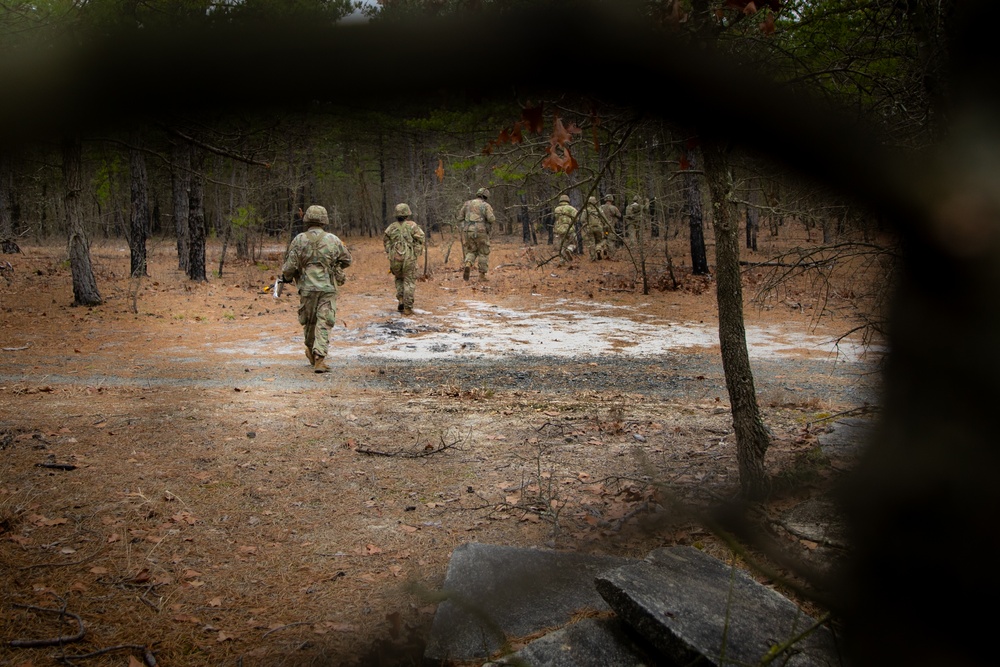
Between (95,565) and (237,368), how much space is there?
646cm

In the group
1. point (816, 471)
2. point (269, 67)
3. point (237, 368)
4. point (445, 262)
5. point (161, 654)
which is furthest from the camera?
point (445, 262)

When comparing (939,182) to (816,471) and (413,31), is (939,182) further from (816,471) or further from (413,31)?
(816,471)

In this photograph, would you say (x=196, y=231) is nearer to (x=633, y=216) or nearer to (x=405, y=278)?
(x=405, y=278)

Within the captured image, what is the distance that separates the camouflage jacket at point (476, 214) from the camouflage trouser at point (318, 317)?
10290mm

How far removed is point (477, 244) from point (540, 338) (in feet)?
27.4

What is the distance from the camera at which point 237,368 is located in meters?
10.4

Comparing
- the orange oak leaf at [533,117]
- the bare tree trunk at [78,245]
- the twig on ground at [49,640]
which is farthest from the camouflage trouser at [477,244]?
the orange oak leaf at [533,117]

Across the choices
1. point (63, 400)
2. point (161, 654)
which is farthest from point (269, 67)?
point (63, 400)

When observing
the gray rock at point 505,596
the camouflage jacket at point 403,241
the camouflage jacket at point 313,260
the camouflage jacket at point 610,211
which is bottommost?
the gray rock at point 505,596

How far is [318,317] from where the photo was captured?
406 inches

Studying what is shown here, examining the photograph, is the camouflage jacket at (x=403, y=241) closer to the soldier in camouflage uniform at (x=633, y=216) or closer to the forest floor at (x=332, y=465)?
the forest floor at (x=332, y=465)

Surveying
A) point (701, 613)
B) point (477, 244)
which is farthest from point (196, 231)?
point (701, 613)

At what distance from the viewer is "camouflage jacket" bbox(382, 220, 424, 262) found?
15.7 metres

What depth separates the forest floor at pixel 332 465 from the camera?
3.75 m
